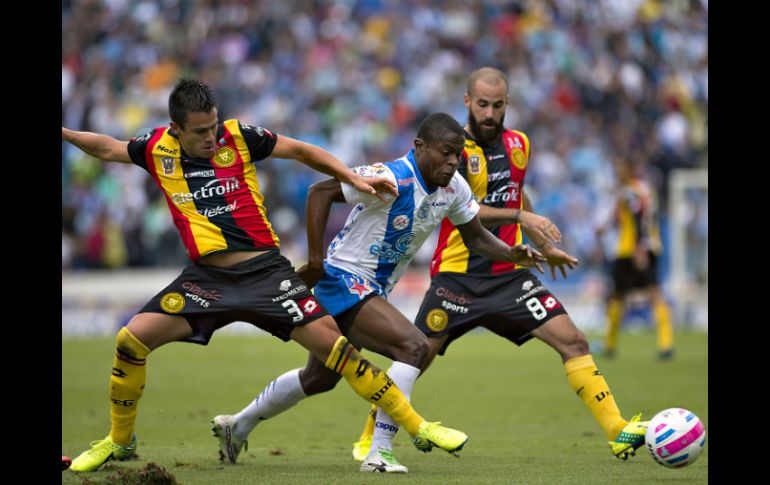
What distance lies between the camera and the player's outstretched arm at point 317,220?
721 centimetres

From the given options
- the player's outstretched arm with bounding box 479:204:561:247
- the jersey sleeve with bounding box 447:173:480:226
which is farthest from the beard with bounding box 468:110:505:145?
the jersey sleeve with bounding box 447:173:480:226

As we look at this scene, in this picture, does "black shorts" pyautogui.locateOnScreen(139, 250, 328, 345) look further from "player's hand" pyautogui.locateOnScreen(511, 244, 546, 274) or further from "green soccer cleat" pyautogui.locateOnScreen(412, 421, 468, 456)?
"player's hand" pyautogui.locateOnScreen(511, 244, 546, 274)

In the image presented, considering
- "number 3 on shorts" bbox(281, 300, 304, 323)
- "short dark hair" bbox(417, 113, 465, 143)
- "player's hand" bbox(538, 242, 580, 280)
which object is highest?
"short dark hair" bbox(417, 113, 465, 143)

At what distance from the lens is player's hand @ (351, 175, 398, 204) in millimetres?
7070

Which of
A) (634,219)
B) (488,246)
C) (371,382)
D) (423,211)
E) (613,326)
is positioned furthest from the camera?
(634,219)

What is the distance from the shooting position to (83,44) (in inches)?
1045

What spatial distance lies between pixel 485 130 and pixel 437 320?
4.70ft

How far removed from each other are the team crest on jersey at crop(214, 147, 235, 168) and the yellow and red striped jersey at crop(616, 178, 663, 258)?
419 inches

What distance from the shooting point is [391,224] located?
24.4 ft

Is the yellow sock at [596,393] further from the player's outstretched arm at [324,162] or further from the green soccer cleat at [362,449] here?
the player's outstretched arm at [324,162]

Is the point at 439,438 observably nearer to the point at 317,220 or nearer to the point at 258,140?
the point at 317,220

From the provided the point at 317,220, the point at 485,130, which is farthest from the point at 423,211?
the point at 485,130

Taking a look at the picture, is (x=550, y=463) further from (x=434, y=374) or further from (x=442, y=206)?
(x=434, y=374)

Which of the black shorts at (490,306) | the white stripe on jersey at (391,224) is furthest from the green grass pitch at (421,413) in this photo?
the white stripe on jersey at (391,224)
